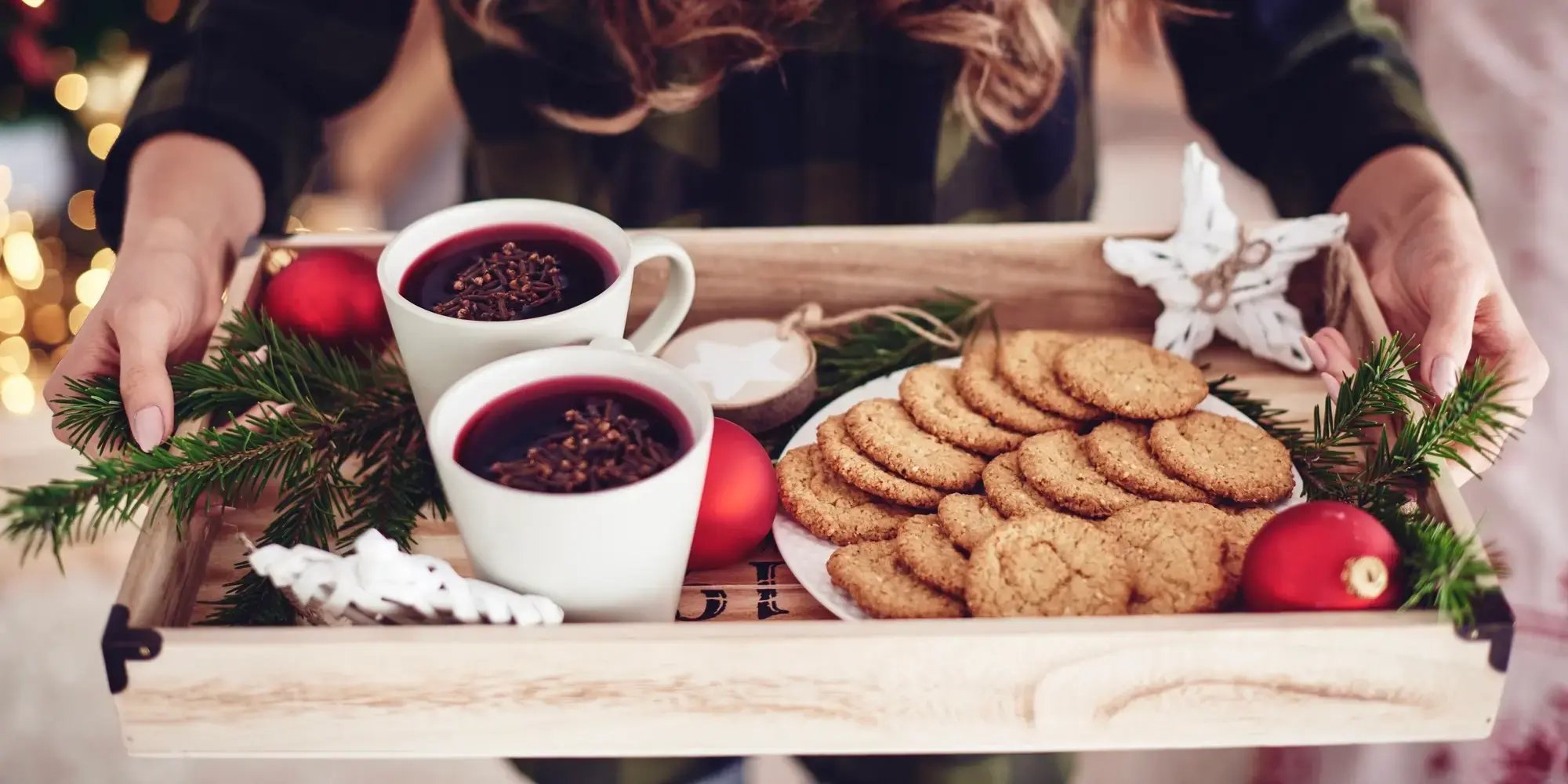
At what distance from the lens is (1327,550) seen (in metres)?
0.70

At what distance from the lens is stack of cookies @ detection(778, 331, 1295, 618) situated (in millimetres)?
761

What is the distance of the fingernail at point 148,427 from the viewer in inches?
32.7

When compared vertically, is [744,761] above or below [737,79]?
below

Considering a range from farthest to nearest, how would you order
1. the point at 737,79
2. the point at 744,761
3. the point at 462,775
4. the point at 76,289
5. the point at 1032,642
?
the point at 76,289, the point at 462,775, the point at 744,761, the point at 737,79, the point at 1032,642

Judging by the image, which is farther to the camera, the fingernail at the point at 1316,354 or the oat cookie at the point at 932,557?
the fingernail at the point at 1316,354

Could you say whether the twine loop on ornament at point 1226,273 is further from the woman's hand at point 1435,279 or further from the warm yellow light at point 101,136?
the warm yellow light at point 101,136

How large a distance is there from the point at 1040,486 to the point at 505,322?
382 millimetres

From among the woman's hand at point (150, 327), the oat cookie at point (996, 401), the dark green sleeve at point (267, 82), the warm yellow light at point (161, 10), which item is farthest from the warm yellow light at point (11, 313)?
the oat cookie at point (996, 401)

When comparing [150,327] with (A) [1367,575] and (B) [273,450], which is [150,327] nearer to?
(B) [273,450]

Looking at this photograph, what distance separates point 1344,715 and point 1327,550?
99 mm

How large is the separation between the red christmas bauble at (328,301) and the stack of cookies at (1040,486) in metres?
0.37

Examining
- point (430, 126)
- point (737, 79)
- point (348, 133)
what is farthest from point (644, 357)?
point (430, 126)

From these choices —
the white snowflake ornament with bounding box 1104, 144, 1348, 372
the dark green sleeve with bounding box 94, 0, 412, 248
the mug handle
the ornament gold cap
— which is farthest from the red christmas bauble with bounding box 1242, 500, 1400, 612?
the dark green sleeve with bounding box 94, 0, 412, 248

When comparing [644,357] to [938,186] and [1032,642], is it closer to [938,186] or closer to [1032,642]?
[1032,642]
